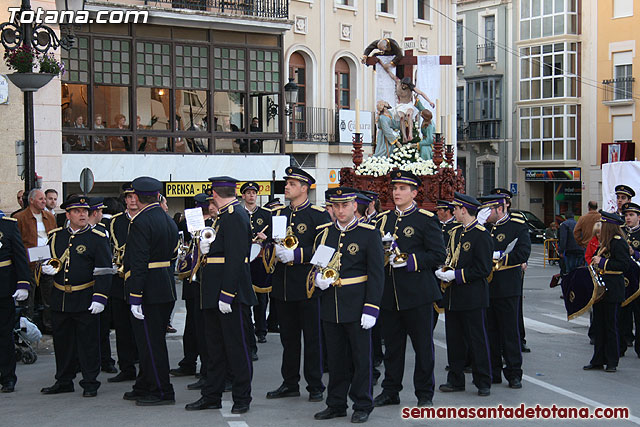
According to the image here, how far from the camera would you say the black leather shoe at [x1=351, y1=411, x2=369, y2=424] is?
326 inches

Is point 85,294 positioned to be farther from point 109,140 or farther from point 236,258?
point 109,140

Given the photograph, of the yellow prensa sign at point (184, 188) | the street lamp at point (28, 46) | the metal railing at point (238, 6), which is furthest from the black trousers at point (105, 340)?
the metal railing at point (238, 6)

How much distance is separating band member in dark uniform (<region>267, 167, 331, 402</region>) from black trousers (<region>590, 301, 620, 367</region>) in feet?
12.3

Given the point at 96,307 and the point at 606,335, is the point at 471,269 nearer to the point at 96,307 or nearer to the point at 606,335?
the point at 606,335

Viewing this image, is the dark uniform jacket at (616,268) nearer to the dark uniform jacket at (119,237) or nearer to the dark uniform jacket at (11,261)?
the dark uniform jacket at (119,237)

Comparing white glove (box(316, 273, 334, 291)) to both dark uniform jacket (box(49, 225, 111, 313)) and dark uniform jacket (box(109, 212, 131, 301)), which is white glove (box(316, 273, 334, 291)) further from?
dark uniform jacket (box(109, 212, 131, 301))

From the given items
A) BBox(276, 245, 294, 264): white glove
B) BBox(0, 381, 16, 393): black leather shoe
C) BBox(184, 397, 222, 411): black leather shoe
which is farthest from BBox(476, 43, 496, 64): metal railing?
BBox(184, 397, 222, 411): black leather shoe

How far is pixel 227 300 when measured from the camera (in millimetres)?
8531

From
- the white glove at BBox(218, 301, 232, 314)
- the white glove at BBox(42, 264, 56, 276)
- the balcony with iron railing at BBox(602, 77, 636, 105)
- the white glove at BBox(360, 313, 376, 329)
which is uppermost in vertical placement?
the balcony with iron railing at BBox(602, 77, 636, 105)

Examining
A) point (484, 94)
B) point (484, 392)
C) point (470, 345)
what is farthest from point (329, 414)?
point (484, 94)

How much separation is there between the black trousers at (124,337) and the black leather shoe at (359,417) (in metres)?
3.18

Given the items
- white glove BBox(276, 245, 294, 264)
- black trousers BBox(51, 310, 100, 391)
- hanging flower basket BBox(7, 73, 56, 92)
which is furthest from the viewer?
hanging flower basket BBox(7, 73, 56, 92)

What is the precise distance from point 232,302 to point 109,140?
18.2 meters

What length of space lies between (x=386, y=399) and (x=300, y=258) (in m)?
1.66
